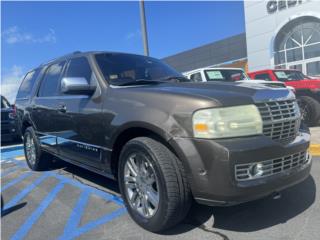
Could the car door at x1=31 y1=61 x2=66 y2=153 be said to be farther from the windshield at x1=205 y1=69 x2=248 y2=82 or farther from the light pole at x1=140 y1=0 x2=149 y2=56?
the light pole at x1=140 y1=0 x2=149 y2=56

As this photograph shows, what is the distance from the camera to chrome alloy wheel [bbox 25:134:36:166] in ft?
20.1

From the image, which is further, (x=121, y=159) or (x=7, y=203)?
(x=7, y=203)

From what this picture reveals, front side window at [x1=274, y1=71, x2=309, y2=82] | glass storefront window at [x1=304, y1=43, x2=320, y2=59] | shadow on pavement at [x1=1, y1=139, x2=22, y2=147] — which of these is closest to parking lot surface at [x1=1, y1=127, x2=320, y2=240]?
front side window at [x1=274, y1=71, x2=309, y2=82]

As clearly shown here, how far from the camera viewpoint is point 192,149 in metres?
2.84

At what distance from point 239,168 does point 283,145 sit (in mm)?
505

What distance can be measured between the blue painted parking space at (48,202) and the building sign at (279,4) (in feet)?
58.3

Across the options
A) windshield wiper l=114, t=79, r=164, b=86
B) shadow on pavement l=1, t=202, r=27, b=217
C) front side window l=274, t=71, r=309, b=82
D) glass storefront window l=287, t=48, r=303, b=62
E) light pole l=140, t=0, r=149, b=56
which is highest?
light pole l=140, t=0, r=149, b=56

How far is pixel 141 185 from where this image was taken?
11.0 feet

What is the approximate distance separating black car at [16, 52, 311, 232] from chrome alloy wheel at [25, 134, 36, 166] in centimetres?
222

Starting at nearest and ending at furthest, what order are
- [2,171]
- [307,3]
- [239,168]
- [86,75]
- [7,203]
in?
[239,168], [86,75], [7,203], [2,171], [307,3]

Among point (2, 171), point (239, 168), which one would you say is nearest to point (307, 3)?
point (2, 171)

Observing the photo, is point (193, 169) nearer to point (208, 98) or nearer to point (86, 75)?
point (208, 98)

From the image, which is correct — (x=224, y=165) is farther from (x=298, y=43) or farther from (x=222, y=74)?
(x=298, y=43)

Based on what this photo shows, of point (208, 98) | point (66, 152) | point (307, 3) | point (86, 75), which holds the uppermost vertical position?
point (307, 3)
